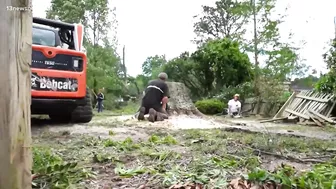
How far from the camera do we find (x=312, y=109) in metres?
10.8

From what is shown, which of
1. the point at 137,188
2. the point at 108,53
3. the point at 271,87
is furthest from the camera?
the point at 108,53

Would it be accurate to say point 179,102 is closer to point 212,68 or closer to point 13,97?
point 13,97

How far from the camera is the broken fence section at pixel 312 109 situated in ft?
32.7

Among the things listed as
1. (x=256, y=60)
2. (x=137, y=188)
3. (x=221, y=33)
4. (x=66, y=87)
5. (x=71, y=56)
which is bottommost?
(x=137, y=188)

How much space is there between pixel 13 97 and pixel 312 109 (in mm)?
10411

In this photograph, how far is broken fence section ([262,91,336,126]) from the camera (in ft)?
32.7

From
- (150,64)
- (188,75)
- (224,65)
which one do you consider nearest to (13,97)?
(224,65)

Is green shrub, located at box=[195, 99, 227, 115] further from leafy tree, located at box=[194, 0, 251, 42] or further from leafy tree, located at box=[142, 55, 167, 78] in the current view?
leafy tree, located at box=[142, 55, 167, 78]

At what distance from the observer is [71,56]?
5.71 metres

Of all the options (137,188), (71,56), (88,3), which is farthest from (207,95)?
(137,188)

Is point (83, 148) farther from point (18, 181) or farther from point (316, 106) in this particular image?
point (316, 106)

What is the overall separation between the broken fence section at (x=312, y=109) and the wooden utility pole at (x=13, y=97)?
896 cm

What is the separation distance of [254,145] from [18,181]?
2377 mm

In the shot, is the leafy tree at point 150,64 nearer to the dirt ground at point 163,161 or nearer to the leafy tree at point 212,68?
the leafy tree at point 212,68
